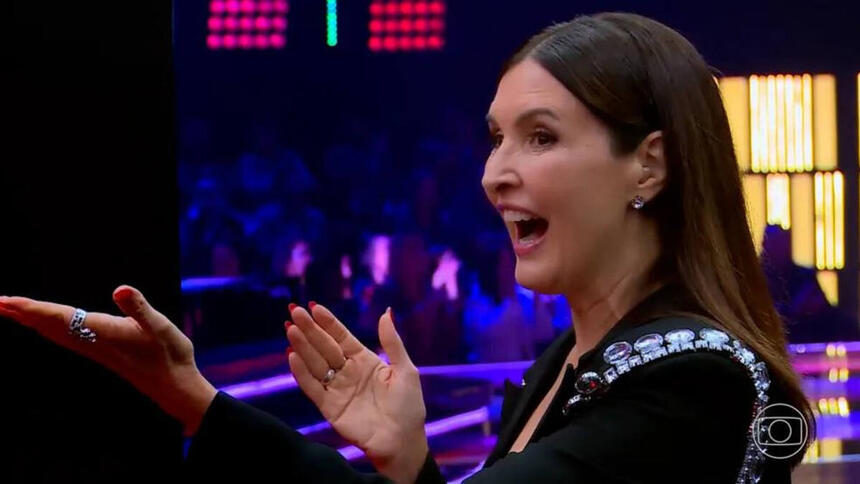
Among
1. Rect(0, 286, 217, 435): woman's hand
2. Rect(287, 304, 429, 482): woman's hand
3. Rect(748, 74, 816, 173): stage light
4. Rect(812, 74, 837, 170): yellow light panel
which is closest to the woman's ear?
Rect(287, 304, 429, 482): woman's hand

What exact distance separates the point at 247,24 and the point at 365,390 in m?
4.08

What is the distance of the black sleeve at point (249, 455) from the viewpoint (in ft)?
4.25

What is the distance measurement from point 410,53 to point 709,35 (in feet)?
4.75

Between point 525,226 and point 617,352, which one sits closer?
point 617,352

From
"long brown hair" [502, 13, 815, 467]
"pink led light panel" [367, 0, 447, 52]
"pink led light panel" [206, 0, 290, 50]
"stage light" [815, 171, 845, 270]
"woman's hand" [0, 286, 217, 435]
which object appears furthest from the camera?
"stage light" [815, 171, 845, 270]

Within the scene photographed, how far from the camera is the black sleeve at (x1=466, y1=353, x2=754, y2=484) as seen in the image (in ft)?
4.16

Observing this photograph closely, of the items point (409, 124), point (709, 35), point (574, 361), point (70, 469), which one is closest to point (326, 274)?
point (409, 124)

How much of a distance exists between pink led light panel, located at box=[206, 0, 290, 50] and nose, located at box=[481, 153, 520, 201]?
3948 millimetres

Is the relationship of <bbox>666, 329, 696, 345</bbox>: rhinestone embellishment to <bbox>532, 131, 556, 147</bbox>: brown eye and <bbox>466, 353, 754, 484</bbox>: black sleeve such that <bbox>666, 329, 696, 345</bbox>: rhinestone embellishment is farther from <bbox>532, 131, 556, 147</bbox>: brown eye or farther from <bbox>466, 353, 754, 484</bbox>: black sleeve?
<bbox>532, 131, 556, 147</bbox>: brown eye

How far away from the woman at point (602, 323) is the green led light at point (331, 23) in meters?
3.87

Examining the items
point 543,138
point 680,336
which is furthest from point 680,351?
point 543,138

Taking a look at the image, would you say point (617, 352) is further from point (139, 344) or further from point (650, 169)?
point (139, 344)

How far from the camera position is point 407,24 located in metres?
5.39

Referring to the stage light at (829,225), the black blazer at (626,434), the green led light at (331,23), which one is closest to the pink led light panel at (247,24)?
the green led light at (331,23)
